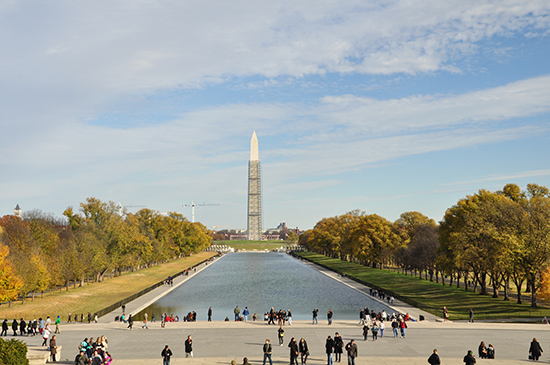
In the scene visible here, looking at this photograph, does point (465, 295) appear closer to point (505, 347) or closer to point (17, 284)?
point (505, 347)

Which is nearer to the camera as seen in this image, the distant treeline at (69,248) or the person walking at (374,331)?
the person walking at (374,331)

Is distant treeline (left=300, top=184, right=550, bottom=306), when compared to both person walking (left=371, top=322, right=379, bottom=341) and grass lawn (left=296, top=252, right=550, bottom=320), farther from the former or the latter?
person walking (left=371, top=322, right=379, bottom=341)

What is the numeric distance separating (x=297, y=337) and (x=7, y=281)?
113 feet

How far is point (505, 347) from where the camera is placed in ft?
93.6

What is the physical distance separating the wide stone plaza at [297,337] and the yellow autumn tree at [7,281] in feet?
49.5

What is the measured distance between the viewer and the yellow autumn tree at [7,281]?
47.9m

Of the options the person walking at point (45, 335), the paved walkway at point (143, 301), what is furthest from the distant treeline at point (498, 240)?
the person walking at point (45, 335)

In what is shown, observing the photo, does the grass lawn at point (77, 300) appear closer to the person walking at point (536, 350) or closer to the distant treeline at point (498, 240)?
the person walking at point (536, 350)

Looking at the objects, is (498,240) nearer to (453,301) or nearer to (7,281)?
(453,301)

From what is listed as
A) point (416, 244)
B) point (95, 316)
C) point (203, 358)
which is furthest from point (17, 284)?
point (416, 244)

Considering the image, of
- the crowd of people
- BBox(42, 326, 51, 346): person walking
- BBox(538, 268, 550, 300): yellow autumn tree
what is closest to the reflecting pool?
BBox(538, 268, 550, 300): yellow autumn tree

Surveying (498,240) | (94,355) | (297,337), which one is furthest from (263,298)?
(94,355)

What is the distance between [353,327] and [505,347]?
11335 millimetres

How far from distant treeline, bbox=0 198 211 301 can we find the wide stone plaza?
18.3 metres
